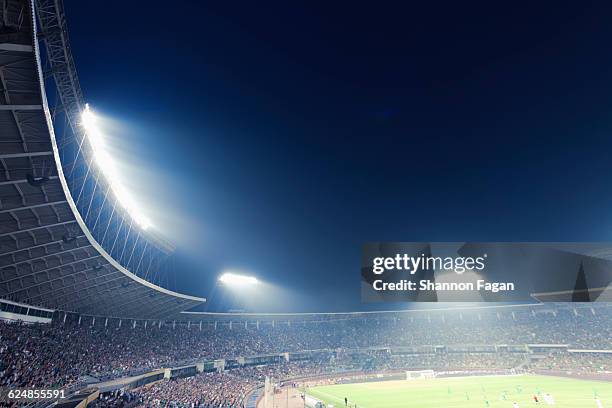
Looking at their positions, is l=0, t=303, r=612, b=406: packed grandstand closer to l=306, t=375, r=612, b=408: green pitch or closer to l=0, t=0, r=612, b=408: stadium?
l=0, t=0, r=612, b=408: stadium

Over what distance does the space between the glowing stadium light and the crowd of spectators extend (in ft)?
32.3

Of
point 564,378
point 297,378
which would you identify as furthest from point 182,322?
point 564,378

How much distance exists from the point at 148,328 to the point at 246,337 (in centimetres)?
2459

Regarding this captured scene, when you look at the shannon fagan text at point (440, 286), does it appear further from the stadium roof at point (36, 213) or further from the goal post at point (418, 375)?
the goal post at point (418, 375)

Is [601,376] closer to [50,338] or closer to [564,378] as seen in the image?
[564,378]

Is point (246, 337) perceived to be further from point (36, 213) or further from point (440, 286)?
point (440, 286)

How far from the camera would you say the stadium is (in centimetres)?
1708

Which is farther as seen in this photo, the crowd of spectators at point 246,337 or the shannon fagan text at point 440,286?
the crowd of spectators at point 246,337

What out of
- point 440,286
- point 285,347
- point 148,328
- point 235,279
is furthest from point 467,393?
point 235,279

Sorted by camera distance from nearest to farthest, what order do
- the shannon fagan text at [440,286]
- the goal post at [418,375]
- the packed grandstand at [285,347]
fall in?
the shannon fagan text at [440,286]
the packed grandstand at [285,347]
the goal post at [418,375]

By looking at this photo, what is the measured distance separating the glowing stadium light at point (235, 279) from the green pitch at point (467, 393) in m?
31.6

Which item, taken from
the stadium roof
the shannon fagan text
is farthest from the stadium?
the shannon fagan text

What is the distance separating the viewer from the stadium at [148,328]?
17.1 metres

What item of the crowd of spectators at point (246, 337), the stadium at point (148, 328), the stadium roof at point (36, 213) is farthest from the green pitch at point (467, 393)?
the stadium roof at point (36, 213)
